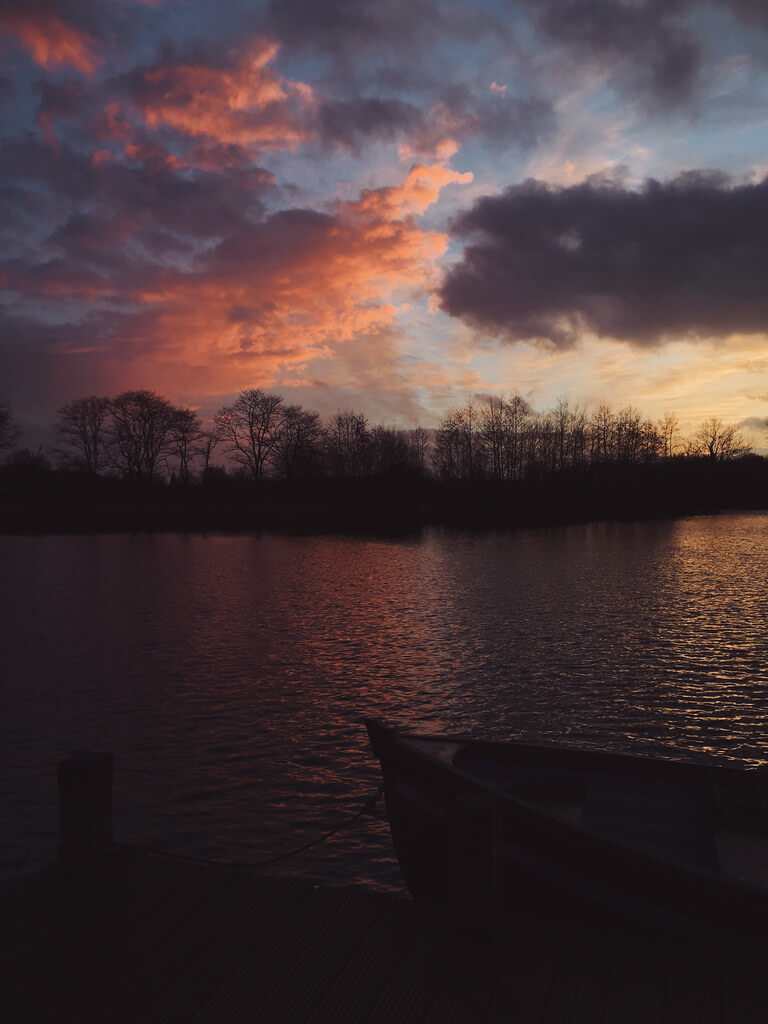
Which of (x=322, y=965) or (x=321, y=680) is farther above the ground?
(x=322, y=965)

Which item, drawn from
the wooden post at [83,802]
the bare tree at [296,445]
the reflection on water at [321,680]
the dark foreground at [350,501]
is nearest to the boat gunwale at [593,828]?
the reflection on water at [321,680]

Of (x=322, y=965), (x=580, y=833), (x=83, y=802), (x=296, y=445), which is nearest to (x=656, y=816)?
(x=580, y=833)

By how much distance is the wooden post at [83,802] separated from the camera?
5.90 metres

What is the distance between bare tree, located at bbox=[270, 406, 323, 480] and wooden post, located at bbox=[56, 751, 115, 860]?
89887 millimetres

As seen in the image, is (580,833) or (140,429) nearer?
(580,833)

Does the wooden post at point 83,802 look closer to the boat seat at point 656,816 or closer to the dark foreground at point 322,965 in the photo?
the dark foreground at point 322,965

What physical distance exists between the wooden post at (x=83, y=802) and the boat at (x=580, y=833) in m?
2.47

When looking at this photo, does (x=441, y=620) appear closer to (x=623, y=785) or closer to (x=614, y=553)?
(x=623, y=785)

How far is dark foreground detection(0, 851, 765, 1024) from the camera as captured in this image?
424 centimetres

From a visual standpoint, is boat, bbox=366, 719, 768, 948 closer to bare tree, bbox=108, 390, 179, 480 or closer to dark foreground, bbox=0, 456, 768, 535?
dark foreground, bbox=0, 456, 768, 535

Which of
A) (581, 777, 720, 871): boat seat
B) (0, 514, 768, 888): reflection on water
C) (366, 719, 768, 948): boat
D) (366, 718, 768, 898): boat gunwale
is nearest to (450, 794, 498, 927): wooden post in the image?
(366, 719, 768, 948): boat

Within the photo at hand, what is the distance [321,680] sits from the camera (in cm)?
1514

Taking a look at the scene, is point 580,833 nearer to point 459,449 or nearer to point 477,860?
point 477,860

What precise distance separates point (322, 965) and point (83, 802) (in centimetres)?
263
